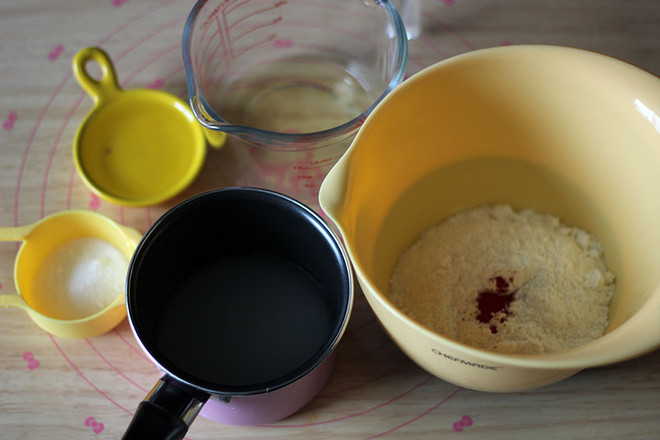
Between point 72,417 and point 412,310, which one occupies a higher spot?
point 412,310

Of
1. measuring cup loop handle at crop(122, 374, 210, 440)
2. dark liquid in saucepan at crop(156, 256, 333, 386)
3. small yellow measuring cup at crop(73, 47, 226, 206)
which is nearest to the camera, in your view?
measuring cup loop handle at crop(122, 374, 210, 440)

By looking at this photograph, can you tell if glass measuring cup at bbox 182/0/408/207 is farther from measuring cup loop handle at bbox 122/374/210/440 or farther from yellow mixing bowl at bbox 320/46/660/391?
measuring cup loop handle at bbox 122/374/210/440

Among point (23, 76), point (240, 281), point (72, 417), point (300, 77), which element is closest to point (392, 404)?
point (240, 281)

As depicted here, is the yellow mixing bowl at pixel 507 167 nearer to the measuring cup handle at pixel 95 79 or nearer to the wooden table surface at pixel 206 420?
the wooden table surface at pixel 206 420

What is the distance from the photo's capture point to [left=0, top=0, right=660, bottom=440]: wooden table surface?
2.10ft

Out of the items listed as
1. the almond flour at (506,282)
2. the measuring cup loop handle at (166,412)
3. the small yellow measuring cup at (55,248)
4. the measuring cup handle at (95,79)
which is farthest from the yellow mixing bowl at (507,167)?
the measuring cup handle at (95,79)

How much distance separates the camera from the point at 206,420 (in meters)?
0.64

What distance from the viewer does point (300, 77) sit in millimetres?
847

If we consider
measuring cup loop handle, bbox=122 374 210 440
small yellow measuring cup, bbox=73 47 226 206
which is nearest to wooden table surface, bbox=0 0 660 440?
small yellow measuring cup, bbox=73 47 226 206

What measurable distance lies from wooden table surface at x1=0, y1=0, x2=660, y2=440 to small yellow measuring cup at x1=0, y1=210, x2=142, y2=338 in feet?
0.13

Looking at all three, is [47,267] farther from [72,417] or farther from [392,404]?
[392,404]

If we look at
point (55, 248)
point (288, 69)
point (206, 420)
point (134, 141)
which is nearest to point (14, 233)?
point (55, 248)

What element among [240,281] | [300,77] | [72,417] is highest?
[300,77]

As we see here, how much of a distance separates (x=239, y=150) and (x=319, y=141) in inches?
5.8
